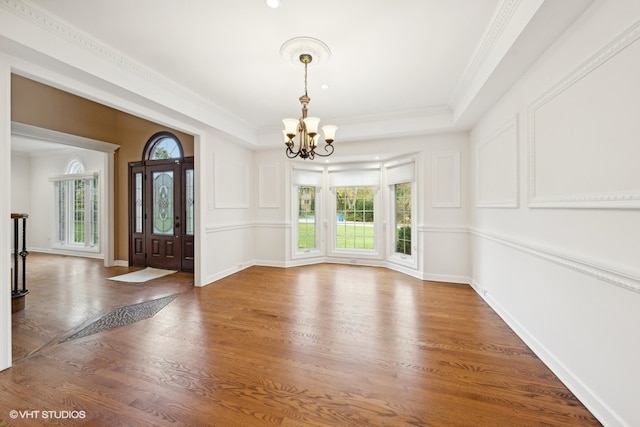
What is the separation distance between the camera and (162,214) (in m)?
5.51

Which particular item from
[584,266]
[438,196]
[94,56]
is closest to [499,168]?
[438,196]

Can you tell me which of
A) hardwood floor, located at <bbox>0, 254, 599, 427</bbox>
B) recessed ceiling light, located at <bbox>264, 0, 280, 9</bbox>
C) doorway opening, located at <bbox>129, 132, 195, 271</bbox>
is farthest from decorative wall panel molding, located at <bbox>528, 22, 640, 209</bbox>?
doorway opening, located at <bbox>129, 132, 195, 271</bbox>

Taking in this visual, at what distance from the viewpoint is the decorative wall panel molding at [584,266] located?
1402 mm

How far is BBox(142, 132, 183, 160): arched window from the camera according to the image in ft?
17.6

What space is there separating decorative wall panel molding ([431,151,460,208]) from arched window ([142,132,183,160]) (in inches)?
190

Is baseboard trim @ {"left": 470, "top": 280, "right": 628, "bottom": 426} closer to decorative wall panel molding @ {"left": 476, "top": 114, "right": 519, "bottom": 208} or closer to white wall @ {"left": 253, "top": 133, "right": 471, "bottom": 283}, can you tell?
decorative wall panel molding @ {"left": 476, "top": 114, "right": 519, "bottom": 208}

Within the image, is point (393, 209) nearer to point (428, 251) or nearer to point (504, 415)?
point (428, 251)

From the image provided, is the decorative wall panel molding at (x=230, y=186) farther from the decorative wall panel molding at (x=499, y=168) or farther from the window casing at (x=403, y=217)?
the decorative wall panel molding at (x=499, y=168)

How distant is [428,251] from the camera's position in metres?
4.63

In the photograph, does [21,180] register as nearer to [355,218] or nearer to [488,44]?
[355,218]

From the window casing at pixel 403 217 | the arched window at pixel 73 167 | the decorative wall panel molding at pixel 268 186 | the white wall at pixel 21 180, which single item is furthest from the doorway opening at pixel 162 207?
the white wall at pixel 21 180

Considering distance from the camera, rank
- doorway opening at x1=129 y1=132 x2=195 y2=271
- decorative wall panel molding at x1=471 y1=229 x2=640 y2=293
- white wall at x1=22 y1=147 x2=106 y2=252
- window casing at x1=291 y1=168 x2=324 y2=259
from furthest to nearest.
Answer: white wall at x1=22 y1=147 x2=106 y2=252, window casing at x1=291 y1=168 x2=324 y2=259, doorway opening at x1=129 y1=132 x2=195 y2=271, decorative wall panel molding at x1=471 y1=229 x2=640 y2=293

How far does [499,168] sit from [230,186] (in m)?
4.26

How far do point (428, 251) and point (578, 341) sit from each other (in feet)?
9.33
